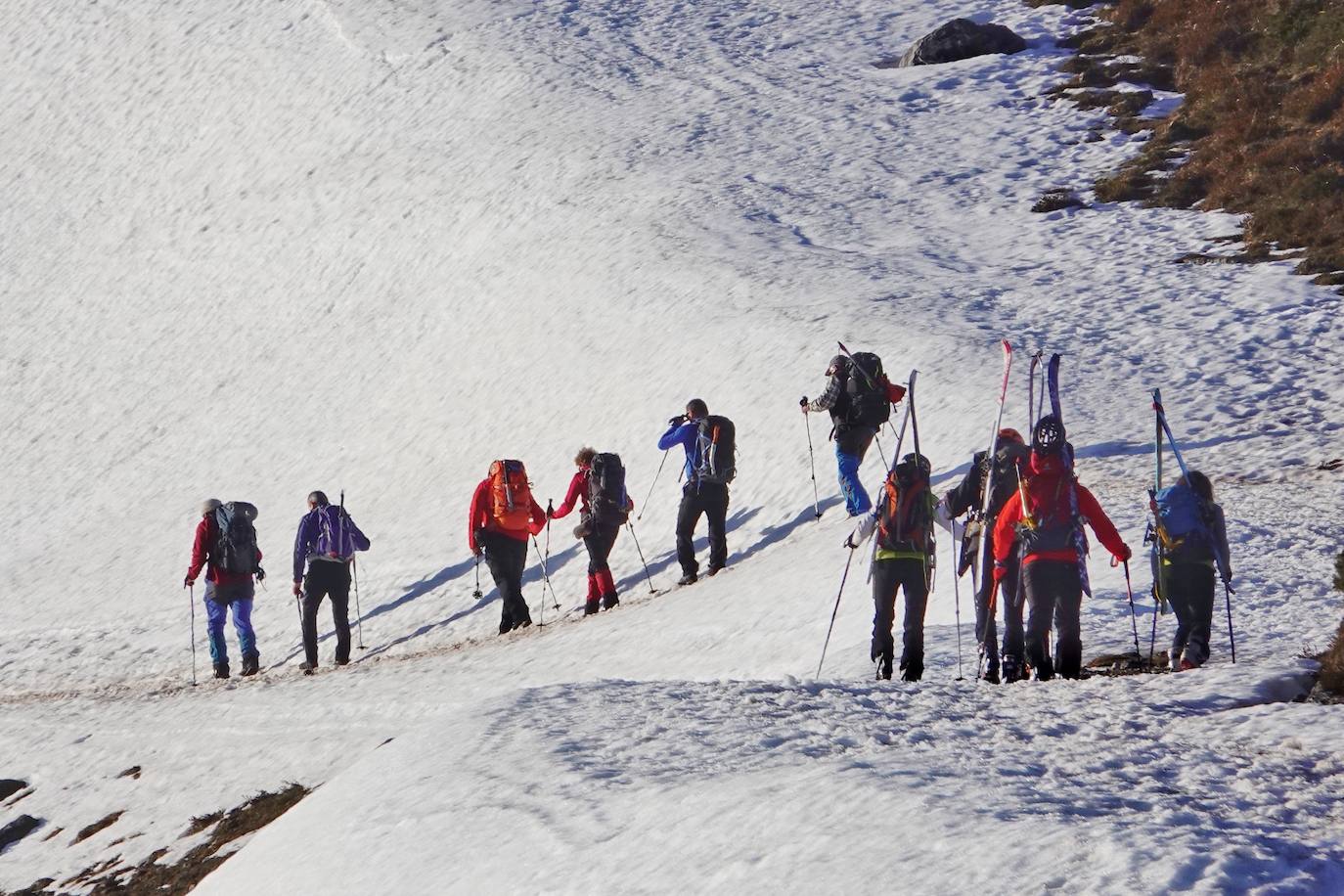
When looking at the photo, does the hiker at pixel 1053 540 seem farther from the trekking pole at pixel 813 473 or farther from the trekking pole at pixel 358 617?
the trekking pole at pixel 358 617

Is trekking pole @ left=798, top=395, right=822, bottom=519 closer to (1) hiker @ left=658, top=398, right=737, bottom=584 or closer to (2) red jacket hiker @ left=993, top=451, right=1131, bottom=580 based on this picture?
(1) hiker @ left=658, top=398, right=737, bottom=584

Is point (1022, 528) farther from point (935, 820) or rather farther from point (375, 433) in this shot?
point (375, 433)

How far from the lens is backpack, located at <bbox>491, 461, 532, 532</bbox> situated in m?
17.2

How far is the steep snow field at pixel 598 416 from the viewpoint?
739 cm

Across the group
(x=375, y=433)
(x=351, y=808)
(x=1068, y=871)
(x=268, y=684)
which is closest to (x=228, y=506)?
(x=268, y=684)

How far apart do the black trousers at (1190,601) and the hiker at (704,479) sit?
688 centimetres

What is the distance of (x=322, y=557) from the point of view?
17.6 metres

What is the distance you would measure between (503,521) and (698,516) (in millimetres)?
2155

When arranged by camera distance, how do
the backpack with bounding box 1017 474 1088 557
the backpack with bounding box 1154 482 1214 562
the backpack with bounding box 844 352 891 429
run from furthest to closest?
the backpack with bounding box 844 352 891 429 < the backpack with bounding box 1154 482 1214 562 < the backpack with bounding box 1017 474 1088 557

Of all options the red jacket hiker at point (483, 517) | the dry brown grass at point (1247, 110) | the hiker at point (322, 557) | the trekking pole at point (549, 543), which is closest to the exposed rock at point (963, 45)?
the dry brown grass at point (1247, 110)

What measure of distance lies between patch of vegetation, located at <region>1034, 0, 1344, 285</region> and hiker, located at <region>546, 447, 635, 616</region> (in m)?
11.3

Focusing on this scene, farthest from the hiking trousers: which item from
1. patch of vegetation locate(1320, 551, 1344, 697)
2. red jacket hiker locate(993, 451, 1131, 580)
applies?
patch of vegetation locate(1320, 551, 1344, 697)

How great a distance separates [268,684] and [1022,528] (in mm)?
10053

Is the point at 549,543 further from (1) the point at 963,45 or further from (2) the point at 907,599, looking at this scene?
(1) the point at 963,45
